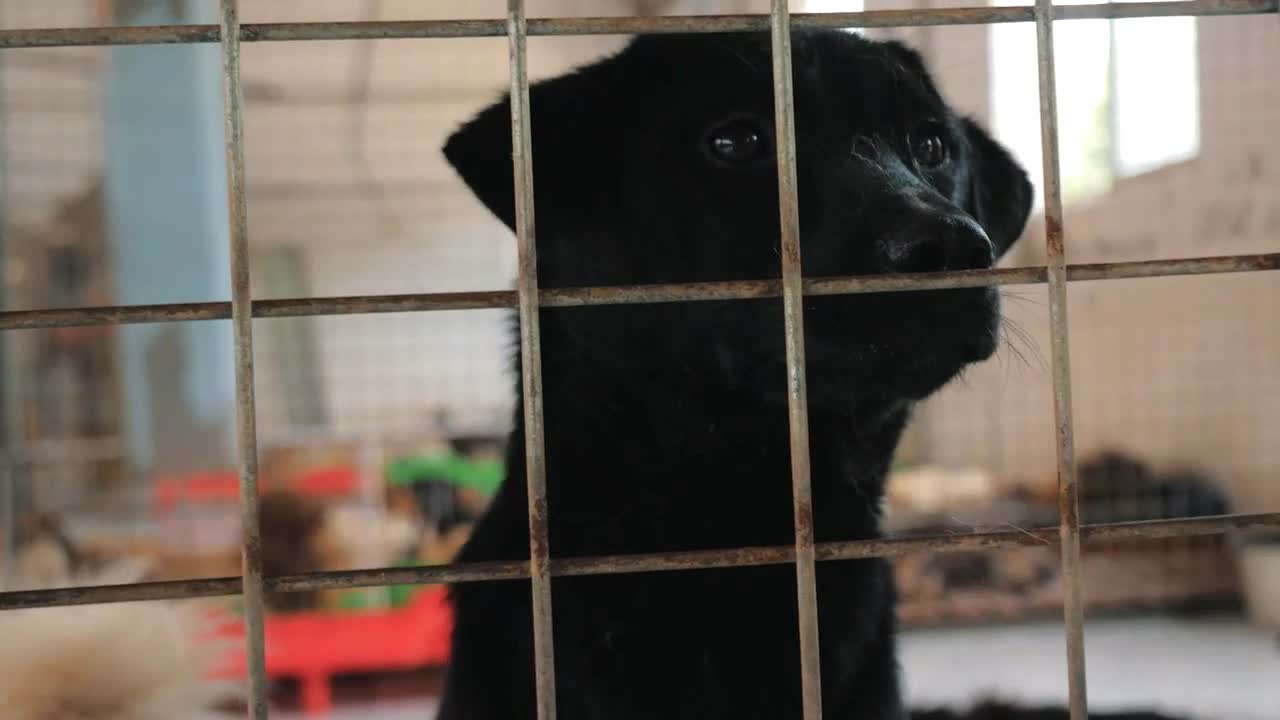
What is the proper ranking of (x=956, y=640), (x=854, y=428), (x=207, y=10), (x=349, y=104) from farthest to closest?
(x=349, y=104) → (x=956, y=640) → (x=207, y=10) → (x=854, y=428)

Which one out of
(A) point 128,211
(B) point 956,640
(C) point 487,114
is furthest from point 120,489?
(C) point 487,114

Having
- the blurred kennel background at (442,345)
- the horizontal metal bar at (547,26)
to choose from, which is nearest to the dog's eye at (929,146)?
the horizontal metal bar at (547,26)

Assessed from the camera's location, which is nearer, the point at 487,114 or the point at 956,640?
the point at 487,114

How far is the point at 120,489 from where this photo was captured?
3.68m

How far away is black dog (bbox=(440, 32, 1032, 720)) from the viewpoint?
106 cm

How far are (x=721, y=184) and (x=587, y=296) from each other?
437 millimetres

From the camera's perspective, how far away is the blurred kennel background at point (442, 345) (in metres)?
3.20

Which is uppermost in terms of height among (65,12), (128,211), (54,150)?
(65,12)

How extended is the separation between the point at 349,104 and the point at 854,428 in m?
3.44

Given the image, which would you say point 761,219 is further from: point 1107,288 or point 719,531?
point 1107,288

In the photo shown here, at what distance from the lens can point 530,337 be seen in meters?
0.71

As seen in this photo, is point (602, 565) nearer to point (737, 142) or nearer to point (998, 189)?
point (737, 142)

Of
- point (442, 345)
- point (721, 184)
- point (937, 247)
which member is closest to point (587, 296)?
point (937, 247)

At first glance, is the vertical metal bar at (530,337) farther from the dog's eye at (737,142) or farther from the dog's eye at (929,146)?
the dog's eye at (929,146)
